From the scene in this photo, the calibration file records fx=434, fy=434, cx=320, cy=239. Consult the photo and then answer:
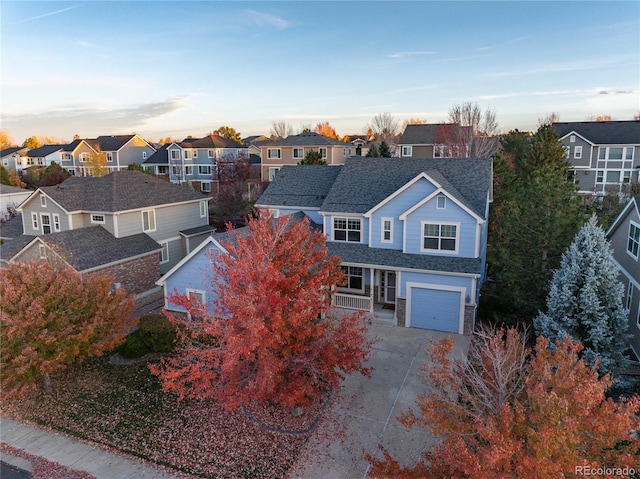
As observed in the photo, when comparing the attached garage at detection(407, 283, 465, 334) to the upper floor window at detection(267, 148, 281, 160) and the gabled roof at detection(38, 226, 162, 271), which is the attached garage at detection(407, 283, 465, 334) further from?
the upper floor window at detection(267, 148, 281, 160)

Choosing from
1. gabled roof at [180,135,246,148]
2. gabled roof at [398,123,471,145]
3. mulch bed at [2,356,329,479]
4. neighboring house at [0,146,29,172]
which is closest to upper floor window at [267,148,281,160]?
gabled roof at [180,135,246,148]

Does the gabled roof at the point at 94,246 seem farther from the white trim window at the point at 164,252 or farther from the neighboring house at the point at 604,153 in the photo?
the neighboring house at the point at 604,153

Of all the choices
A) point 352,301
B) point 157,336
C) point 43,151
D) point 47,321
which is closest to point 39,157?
point 43,151

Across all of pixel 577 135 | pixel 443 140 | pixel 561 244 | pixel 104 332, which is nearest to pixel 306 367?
pixel 104 332

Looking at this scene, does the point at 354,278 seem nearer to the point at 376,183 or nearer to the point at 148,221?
the point at 376,183

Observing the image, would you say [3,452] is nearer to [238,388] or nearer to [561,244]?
[238,388]

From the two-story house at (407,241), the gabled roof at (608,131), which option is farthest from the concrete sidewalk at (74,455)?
the gabled roof at (608,131)
